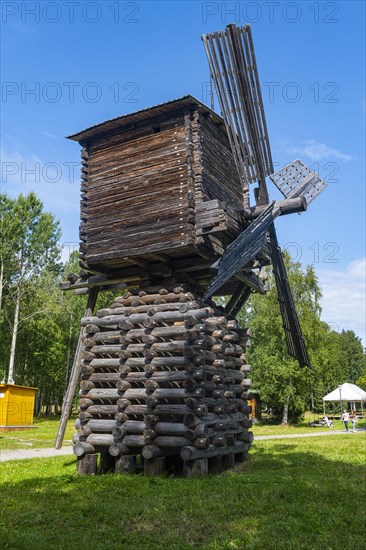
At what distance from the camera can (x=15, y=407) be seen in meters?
25.9

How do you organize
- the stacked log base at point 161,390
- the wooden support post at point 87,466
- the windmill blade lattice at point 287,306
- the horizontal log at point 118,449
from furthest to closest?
the windmill blade lattice at point 287,306 < the wooden support post at point 87,466 < the horizontal log at point 118,449 < the stacked log base at point 161,390

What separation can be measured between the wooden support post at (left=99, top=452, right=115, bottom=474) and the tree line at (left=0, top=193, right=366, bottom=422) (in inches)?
758

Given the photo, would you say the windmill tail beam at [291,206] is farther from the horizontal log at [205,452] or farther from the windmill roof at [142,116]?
the horizontal log at [205,452]

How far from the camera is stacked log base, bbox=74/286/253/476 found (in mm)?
11070

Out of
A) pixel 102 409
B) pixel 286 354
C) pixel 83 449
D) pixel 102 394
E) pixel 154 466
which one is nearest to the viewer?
pixel 154 466

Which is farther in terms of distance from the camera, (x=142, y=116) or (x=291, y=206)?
(x=291, y=206)

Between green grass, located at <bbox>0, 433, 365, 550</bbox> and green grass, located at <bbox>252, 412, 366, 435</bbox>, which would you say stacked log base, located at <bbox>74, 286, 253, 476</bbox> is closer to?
green grass, located at <bbox>0, 433, 365, 550</bbox>

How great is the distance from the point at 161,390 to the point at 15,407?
17.4m

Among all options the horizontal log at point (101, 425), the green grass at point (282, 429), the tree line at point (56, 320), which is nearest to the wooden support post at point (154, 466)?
the horizontal log at point (101, 425)

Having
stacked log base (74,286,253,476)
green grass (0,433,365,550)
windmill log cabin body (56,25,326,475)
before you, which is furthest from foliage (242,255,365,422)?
green grass (0,433,365,550)

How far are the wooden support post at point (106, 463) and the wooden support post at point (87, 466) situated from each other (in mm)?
372

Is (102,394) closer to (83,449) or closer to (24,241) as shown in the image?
(83,449)

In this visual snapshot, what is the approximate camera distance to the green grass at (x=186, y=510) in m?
6.04

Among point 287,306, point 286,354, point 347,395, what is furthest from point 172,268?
point 347,395
